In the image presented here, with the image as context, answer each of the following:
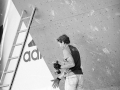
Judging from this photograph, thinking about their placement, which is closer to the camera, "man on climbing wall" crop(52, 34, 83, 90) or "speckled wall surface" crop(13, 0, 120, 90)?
"man on climbing wall" crop(52, 34, 83, 90)

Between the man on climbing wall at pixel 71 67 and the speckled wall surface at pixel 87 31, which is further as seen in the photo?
the speckled wall surface at pixel 87 31

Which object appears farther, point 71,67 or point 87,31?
point 87,31

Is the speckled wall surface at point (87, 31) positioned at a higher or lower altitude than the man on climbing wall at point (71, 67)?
higher

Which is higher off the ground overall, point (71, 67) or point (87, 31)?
point (87, 31)

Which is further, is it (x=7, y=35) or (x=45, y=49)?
(x=7, y=35)

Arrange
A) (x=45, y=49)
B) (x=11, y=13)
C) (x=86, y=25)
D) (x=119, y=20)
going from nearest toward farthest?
(x=119, y=20), (x=86, y=25), (x=45, y=49), (x=11, y=13)

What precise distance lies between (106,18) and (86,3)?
13.0 inches

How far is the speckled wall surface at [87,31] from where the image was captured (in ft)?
12.7

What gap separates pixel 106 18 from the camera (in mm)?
3844

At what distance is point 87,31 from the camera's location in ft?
13.5

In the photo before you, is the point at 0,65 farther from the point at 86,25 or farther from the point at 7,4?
the point at 86,25

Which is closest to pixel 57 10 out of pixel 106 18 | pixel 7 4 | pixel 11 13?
pixel 106 18

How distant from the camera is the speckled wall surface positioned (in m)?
3.86

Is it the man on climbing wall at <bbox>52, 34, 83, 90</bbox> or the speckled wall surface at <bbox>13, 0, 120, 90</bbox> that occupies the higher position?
the speckled wall surface at <bbox>13, 0, 120, 90</bbox>
